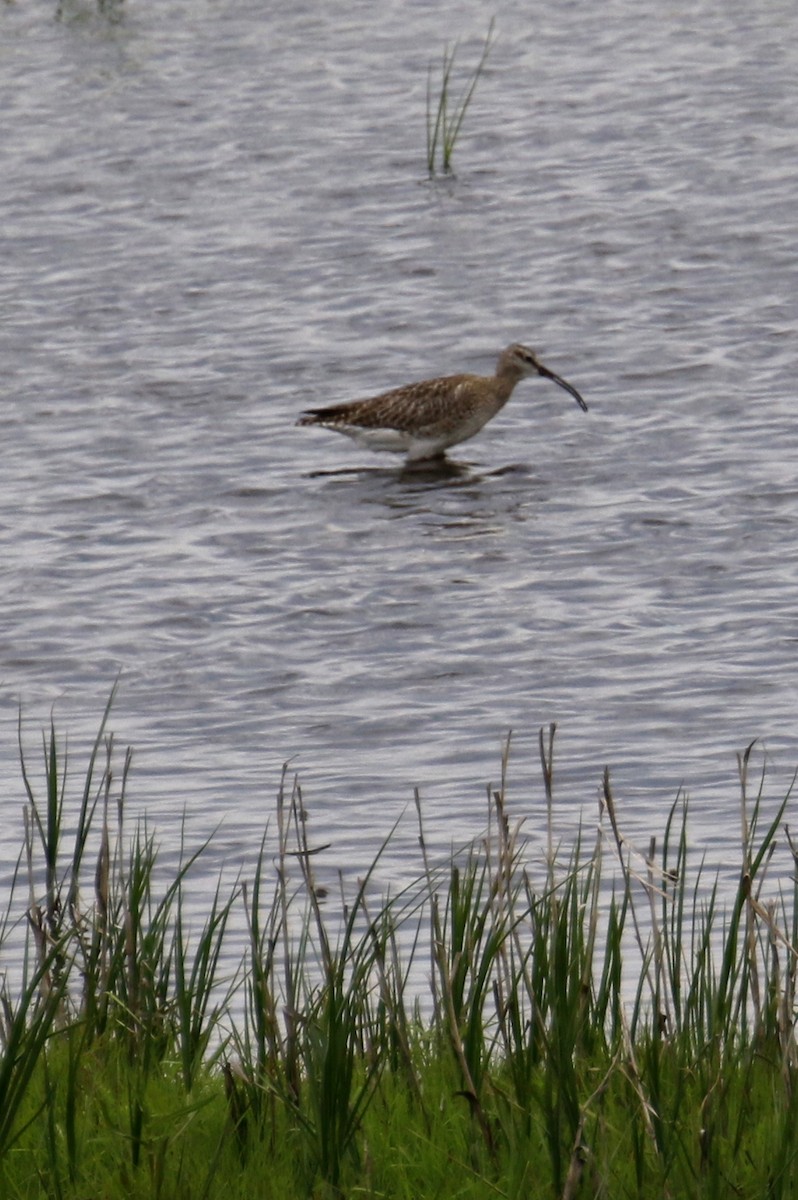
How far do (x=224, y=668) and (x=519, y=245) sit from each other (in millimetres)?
8009

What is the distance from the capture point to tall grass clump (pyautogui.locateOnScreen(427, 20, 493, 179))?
18.5m

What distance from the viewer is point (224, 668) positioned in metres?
9.88

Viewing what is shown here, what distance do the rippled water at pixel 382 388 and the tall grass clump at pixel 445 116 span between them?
190mm

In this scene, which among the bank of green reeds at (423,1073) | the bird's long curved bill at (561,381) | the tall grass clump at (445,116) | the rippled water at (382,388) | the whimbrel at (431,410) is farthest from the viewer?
the tall grass clump at (445,116)

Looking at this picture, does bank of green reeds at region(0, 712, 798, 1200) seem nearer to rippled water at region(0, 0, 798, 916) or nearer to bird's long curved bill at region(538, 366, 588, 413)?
rippled water at region(0, 0, 798, 916)

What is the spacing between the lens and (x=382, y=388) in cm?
1468

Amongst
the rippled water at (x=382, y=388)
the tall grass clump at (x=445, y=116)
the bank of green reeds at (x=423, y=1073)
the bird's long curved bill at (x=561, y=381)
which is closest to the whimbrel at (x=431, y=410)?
the bird's long curved bill at (x=561, y=381)

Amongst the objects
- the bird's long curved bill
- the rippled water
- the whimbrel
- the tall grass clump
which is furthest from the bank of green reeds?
the tall grass clump

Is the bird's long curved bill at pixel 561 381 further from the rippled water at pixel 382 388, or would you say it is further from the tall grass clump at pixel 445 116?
the tall grass clump at pixel 445 116

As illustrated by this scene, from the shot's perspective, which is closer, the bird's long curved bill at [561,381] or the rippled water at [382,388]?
the rippled water at [382,388]

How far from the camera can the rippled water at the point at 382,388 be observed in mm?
8891

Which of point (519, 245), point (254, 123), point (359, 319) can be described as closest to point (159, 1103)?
point (359, 319)

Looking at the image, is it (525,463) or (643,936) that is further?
(525,463)

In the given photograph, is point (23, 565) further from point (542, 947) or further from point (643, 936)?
point (542, 947)
